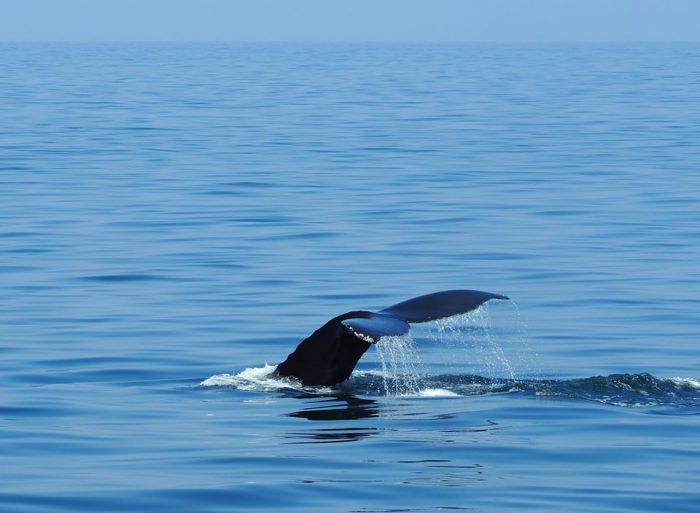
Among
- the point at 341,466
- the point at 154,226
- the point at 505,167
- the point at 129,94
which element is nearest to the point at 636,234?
the point at 154,226

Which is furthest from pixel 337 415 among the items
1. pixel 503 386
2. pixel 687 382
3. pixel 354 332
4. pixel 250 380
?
pixel 687 382

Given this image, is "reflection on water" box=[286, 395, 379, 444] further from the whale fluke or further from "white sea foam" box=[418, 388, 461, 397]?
A: "white sea foam" box=[418, 388, 461, 397]

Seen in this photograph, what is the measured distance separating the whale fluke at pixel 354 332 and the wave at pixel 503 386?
14 cm

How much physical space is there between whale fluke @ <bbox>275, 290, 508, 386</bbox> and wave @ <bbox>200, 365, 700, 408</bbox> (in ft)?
0.45

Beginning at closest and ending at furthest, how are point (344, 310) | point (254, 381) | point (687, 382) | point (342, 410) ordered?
point (342, 410), point (687, 382), point (254, 381), point (344, 310)

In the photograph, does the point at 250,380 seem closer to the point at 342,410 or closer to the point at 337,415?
the point at 342,410

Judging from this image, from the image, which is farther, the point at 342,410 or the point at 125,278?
the point at 125,278

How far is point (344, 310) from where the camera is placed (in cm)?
1420

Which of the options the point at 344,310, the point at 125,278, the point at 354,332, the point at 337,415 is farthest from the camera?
the point at 125,278

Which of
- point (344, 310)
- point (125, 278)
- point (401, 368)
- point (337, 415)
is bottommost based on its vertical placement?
point (337, 415)

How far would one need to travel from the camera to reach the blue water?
8.38 meters

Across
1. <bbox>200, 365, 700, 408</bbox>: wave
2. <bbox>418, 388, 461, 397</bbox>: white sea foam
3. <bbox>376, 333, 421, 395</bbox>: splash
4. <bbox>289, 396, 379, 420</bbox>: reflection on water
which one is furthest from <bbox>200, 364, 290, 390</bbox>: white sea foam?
<bbox>418, 388, 461, 397</bbox>: white sea foam

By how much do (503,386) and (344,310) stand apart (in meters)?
3.53

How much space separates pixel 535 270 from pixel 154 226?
5.33 metres
